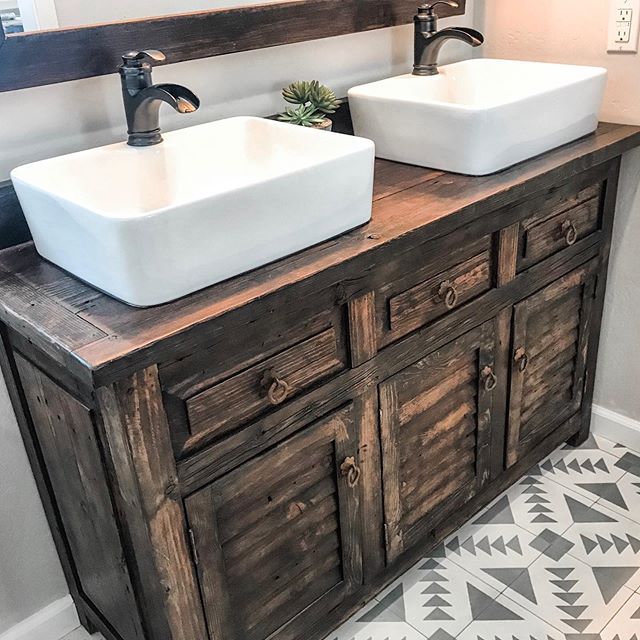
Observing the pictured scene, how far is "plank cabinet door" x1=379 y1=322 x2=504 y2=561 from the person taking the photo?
133 centimetres

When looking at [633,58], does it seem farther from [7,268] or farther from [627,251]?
[7,268]

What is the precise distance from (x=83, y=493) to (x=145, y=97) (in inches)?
25.0

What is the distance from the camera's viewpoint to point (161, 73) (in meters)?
1.32

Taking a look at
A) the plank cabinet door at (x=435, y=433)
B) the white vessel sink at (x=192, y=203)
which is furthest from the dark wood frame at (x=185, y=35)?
the plank cabinet door at (x=435, y=433)

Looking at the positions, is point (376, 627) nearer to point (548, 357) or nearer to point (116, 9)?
point (548, 357)

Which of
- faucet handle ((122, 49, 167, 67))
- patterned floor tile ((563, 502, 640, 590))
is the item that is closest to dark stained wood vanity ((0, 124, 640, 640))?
patterned floor tile ((563, 502, 640, 590))

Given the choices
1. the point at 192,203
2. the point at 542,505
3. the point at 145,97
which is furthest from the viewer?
the point at 542,505

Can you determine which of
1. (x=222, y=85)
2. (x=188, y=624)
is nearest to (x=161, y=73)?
(x=222, y=85)

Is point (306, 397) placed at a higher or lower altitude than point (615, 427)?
higher

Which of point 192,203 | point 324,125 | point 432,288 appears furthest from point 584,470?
point 192,203

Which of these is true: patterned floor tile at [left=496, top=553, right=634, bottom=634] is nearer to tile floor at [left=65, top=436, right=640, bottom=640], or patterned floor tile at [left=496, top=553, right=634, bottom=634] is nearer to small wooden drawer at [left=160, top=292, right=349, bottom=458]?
tile floor at [left=65, top=436, right=640, bottom=640]

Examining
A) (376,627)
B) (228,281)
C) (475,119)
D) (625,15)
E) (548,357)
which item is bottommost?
(376,627)

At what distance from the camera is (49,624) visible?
1.47m

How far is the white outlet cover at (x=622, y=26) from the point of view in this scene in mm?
1549
